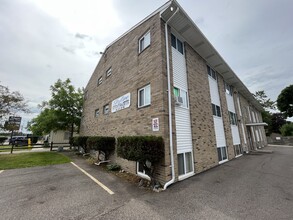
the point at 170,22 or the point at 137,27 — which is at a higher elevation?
the point at 137,27

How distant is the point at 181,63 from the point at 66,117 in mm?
15924

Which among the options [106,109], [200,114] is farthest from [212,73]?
[106,109]

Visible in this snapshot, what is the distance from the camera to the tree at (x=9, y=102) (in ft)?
36.3

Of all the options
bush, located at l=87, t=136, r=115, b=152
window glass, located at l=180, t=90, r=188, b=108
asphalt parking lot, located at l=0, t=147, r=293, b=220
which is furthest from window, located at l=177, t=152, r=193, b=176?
bush, located at l=87, t=136, r=115, b=152

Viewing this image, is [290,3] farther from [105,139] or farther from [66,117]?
[66,117]

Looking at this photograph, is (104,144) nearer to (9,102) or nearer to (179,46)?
(179,46)

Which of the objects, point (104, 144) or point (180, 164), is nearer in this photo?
point (180, 164)

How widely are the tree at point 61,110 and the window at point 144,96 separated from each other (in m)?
13.8

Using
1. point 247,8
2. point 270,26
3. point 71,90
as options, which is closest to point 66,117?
point 71,90

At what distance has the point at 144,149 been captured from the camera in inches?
183

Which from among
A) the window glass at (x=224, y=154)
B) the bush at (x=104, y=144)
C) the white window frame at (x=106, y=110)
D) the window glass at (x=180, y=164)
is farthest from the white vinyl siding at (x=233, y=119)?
the white window frame at (x=106, y=110)

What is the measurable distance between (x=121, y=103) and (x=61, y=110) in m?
12.5

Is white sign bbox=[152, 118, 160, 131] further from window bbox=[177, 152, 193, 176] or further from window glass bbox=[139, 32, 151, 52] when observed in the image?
window glass bbox=[139, 32, 151, 52]

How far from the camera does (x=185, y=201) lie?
386cm
